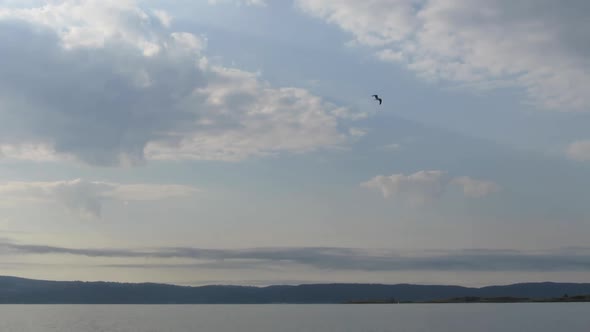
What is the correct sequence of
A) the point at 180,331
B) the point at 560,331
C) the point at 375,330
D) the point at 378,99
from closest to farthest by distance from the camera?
1. the point at 378,99
2. the point at 560,331
3. the point at 375,330
4. the point at 180,331

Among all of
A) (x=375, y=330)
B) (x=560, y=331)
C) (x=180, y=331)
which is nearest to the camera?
(x=560, y=331)

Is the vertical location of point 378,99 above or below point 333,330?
above

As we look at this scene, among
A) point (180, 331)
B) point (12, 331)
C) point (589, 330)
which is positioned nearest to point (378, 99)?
point (589, 330)

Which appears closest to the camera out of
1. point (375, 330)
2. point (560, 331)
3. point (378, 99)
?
point (378, 99)

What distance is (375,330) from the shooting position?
144 meters

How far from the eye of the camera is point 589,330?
136 meters

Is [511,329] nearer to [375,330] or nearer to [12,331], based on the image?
[375,330]

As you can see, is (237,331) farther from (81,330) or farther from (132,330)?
(81,330)

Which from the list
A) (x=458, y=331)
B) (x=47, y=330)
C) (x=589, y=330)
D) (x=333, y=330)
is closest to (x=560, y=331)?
(x=589, y=330)

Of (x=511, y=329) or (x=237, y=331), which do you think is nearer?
(x=511, y=329)

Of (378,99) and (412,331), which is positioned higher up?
(378,99)

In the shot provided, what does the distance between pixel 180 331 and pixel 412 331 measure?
5555 cm

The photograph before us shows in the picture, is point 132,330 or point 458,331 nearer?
point 458,331

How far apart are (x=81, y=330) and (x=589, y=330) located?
383 ft
